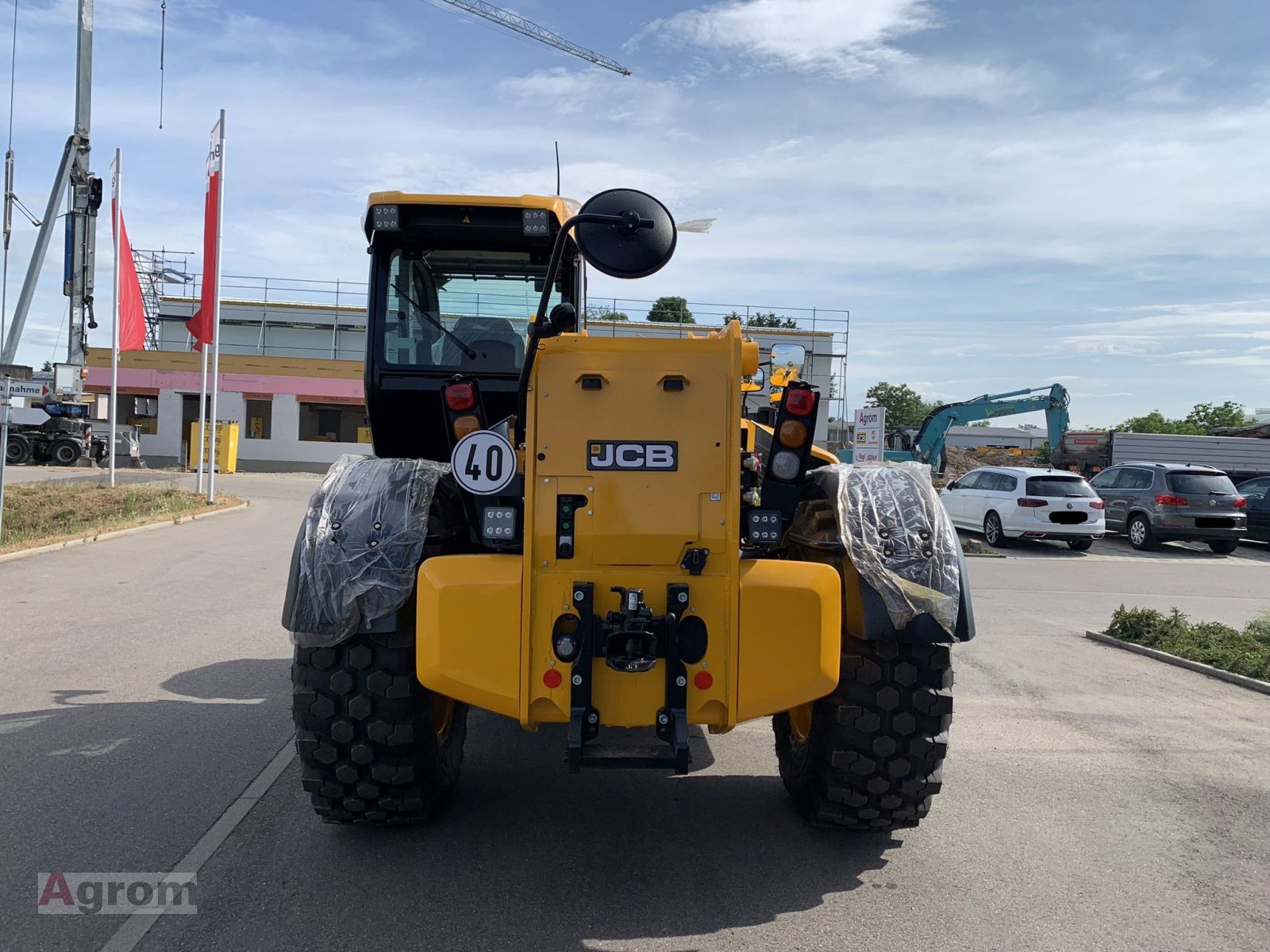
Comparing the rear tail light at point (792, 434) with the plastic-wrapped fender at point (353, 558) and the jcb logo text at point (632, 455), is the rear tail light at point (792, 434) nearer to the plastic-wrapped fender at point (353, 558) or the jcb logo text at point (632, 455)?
the jcb logo text at point (632, 455)

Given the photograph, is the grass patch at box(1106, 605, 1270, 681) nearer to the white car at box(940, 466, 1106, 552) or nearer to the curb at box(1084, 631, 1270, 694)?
the curb at box(1084, 631, 1270, 694)

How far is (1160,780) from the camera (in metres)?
5.18

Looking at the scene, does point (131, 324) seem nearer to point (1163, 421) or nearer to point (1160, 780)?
point (1160, 780)

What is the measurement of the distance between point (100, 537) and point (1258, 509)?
21.6m

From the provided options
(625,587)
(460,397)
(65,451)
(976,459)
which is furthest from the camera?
(976,459)

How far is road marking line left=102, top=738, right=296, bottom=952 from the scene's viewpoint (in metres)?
3.23

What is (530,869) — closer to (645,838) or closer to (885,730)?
(645,838)

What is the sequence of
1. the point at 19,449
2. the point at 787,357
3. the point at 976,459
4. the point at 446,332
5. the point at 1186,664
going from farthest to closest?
the point at 976,459, the point at 19,449, the point at 1186,664, the point at 787,357, the point at 446,332

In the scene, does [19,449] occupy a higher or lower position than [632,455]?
lower

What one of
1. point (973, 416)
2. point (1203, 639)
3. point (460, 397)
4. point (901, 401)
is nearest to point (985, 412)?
point (973, 416)

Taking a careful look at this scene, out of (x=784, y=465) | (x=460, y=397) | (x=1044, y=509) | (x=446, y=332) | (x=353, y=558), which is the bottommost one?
(x=1044, y=509)

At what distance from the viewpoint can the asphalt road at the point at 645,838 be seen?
337cm

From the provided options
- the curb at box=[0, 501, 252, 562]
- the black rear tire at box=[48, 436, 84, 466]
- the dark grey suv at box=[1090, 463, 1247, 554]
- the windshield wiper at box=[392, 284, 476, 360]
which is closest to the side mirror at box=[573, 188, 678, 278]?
the windshield wiper at box=[392, 284, 476, 360]

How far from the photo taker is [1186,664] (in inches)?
326
